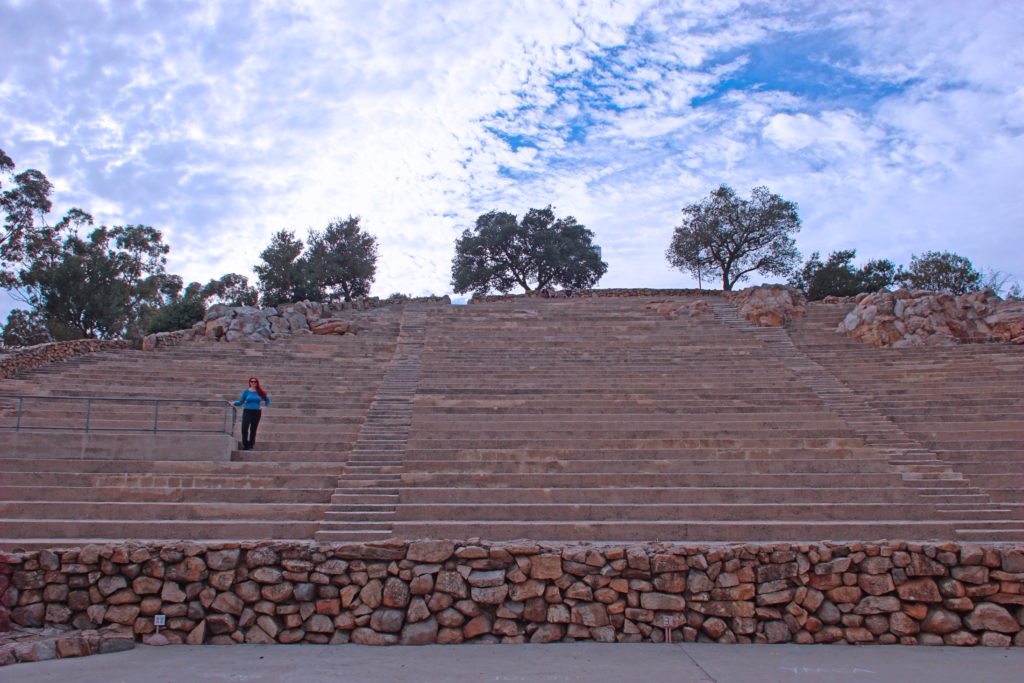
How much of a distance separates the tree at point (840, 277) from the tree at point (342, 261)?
67.5 feet

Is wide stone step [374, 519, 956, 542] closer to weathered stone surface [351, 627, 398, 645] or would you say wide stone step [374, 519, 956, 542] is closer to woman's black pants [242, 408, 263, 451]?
weathered stone surface [351, 627, 398, 645]

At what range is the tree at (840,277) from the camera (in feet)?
99.8

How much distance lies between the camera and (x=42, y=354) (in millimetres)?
15008

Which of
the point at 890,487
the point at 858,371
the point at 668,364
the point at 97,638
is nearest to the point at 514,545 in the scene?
the point at 97,638

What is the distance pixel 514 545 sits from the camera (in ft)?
21.5

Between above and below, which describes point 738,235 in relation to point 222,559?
above

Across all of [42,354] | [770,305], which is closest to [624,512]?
[42,354]

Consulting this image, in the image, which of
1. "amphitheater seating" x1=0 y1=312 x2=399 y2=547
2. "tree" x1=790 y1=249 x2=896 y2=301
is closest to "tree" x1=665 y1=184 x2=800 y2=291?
"tree" x1=790 y1=249 x2=896 y2=301

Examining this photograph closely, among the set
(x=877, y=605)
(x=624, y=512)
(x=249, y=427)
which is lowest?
(x=877, y=605)

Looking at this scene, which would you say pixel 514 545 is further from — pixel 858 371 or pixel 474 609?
pixel 858 371

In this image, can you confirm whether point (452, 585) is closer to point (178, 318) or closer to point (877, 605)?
point (877, 605)

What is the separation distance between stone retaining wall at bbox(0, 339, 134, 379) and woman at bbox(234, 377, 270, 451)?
7728 millimetres

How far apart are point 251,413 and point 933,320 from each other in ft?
58.1

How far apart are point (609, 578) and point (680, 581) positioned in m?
0.68
